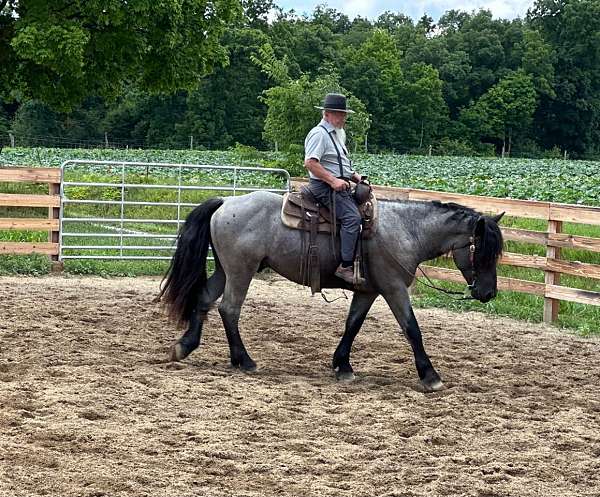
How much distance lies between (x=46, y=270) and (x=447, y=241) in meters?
6.79

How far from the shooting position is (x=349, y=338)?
7.01m

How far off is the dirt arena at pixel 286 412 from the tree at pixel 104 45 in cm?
908

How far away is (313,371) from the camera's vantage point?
7.16 meters

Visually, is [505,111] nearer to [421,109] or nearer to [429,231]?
[421,109]

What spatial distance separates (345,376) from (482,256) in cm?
142

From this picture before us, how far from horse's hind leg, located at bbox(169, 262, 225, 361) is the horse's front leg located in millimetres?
1454

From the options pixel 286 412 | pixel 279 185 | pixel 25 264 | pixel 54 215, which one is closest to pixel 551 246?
pixel 286 412

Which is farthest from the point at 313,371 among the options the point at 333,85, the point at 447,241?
the point at 333,85

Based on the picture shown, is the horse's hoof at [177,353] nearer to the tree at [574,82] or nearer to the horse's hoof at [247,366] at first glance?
the horse's hoof at [247,366]

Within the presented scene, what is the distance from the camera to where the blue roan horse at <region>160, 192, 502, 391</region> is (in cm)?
691

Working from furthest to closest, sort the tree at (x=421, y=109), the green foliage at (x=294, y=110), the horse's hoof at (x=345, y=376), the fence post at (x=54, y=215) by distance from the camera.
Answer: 1. the tree at (x=421, y=109)
2. the green foliage at (x=294, y=110)
3. the fence post at (x=54, y=215)
4. the horse's hoof at (x=345, y=376)

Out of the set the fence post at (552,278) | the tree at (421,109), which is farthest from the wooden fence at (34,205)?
the tree at (421,109)

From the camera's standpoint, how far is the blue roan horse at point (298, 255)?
272 inches

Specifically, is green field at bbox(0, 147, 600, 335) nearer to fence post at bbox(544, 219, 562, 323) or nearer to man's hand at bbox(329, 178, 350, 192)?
fence post at bbox(544, 219, 562, 323)
